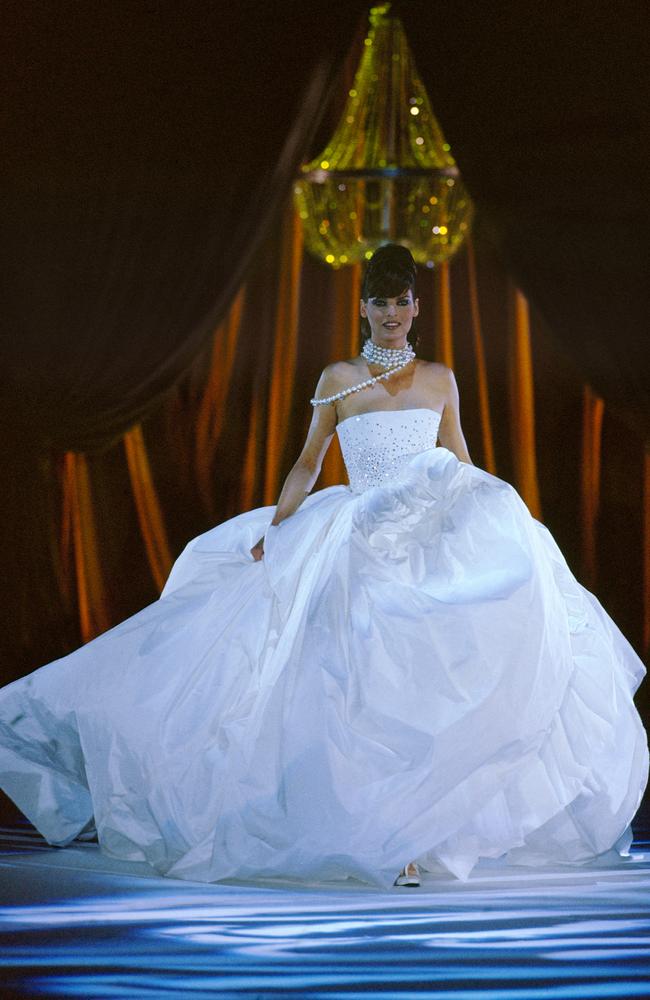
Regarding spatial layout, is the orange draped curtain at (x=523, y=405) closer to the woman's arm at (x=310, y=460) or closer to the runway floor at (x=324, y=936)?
the woman's arm at (x=310, y=460)

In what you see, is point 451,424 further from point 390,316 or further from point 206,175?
point 206,175

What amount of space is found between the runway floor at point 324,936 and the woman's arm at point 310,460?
908mm

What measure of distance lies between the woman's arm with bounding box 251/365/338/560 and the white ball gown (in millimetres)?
59

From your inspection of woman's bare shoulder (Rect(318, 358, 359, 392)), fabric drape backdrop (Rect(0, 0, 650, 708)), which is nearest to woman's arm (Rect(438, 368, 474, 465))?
woman's bare shoulder (Rect(318, 358, 359, 392))

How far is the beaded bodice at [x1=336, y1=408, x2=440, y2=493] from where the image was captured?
3141 mm

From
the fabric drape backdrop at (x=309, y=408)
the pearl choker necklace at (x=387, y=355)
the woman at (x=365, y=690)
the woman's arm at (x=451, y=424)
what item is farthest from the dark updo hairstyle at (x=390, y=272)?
the fabric drape backdrop at (x=309, y=408)

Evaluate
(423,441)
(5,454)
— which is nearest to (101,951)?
(423,441)

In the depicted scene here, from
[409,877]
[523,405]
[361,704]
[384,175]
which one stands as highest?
[384,175]

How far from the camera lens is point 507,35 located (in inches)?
171

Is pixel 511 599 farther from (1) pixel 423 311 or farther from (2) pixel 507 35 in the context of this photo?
(1) pixel 423 311

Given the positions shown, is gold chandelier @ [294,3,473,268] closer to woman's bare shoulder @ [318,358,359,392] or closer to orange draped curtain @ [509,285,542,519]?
orange draped curtain @ [509,285,542,519]

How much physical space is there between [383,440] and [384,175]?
1654mm

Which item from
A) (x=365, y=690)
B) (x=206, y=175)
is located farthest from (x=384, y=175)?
(x=365, y=690)

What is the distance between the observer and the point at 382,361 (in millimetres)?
3201
